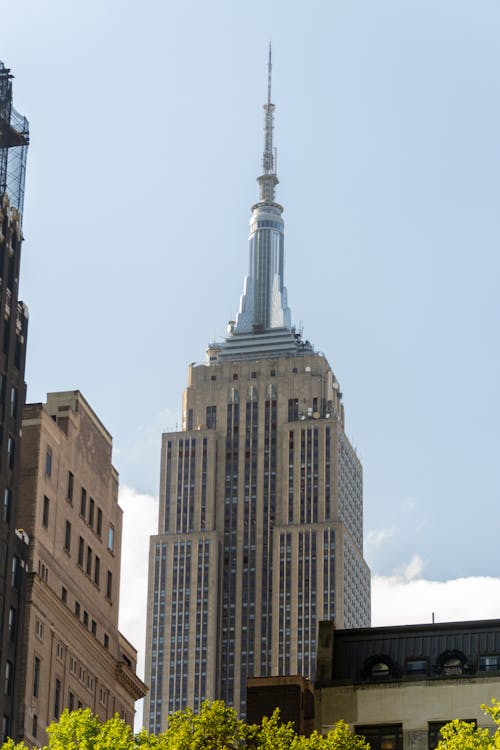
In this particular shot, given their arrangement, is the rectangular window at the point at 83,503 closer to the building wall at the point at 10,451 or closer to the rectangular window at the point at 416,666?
the building wall at the point at 10,451

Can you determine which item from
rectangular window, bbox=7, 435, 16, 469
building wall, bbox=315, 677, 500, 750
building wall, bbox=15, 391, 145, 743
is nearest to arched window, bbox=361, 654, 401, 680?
building wall, bbox=315, 677, 500, 750

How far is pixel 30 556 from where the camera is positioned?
475 feet

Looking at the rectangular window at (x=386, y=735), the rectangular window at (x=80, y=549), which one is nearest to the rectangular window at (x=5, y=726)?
the rectangular window at (x=80, y=549)

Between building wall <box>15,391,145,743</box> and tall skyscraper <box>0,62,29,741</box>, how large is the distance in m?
1.77

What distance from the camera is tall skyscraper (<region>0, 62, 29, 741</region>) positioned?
138750 millimetres

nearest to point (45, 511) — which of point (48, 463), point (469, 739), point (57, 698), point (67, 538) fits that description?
point (48, 463)

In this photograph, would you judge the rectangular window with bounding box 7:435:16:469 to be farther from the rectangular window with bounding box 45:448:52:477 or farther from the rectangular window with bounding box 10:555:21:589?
the rectangular window with bounding box 10:555:21:589

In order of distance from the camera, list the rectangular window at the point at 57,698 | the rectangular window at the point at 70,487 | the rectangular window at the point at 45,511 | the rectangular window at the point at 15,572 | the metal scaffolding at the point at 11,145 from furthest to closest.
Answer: the rectangular window at the point at 70,487 → the metal scaffolding at the point at 11,145 → the rectangular window at the point at 45,511 → the rectangular window at the point at 57,698 → the rectangular window at the point at 15,572

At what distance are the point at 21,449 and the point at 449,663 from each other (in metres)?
66.2

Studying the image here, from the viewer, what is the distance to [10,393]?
144000mm

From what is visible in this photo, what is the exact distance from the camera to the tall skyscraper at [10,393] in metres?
139

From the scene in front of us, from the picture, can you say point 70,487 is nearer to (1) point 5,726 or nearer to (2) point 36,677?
(2) point 36,677

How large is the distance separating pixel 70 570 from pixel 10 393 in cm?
1866

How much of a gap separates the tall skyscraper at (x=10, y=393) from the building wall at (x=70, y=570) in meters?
1.77
